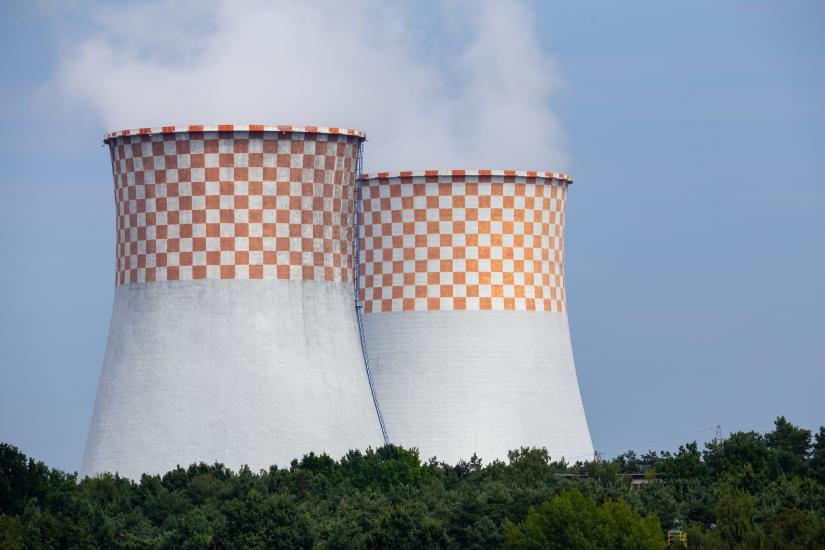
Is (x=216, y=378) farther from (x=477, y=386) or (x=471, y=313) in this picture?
(x=471, y=313)

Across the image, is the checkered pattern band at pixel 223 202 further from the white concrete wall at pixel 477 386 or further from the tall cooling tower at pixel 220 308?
the white concrete wall at pixel 477 386

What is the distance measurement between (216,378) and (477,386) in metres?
4.98

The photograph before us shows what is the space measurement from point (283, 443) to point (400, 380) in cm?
373

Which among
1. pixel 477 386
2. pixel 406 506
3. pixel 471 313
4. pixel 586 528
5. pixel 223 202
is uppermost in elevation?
pixel 223 202

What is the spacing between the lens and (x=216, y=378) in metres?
29.5

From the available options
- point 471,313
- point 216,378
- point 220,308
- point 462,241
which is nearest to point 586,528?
point 216,378

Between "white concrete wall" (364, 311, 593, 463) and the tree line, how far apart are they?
525mm

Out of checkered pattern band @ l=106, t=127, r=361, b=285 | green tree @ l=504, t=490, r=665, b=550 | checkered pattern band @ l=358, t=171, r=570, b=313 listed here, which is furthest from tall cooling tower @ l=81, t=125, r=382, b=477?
green tree @ l=504, t=490, r=665, b=550

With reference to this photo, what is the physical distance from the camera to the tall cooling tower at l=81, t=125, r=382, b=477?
29.6 meters

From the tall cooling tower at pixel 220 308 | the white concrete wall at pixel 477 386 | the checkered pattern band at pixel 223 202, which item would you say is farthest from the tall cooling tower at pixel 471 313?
the checkered pattern band at pixel 223 202

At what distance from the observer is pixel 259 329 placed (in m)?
29.7

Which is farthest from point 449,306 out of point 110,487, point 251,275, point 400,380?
point 110,487

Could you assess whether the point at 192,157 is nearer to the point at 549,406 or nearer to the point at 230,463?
the point at 230,463

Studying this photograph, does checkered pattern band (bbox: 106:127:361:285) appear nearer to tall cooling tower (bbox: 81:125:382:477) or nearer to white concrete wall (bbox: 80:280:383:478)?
tall cooling tower (bbox: 81:125:382:477)
